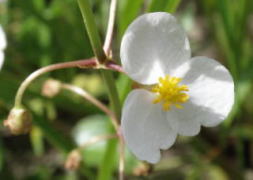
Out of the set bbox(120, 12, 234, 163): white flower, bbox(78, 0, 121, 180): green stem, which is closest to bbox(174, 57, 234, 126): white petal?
bbox(120, 12, 234, 163): white flower

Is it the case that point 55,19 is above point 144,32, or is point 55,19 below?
below

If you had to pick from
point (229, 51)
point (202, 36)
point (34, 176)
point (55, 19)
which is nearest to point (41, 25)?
point (55, 19)

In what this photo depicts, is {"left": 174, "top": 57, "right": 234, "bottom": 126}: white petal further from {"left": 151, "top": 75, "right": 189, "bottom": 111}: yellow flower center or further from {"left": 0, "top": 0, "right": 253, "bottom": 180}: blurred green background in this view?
{"left": 0, "top": 0, "right": 253, "bottom": 180}: blurred green background

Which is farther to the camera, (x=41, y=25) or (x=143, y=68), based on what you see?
(x=41, y=25)

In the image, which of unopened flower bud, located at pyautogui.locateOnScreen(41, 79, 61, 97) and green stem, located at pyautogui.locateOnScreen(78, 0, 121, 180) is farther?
unopened flower bud, located at pyautogui.locateOnScreen(41, 79, 61, 97)

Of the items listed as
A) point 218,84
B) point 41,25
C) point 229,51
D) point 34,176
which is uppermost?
point 218,84

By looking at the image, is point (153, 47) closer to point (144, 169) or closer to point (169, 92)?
point (169, 92)

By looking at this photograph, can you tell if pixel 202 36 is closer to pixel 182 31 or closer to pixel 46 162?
pixel 46 162

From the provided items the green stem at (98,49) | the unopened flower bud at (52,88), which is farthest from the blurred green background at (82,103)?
the green stem at (98,49)

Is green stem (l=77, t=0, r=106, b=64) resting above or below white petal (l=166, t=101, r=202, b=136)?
above
